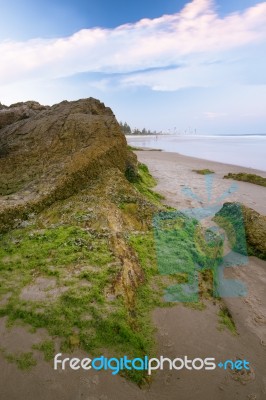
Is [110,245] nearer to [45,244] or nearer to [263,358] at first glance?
[45,244]

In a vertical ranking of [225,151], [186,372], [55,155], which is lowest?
[225,151]

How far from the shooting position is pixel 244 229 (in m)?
6.77

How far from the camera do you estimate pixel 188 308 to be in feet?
13.7

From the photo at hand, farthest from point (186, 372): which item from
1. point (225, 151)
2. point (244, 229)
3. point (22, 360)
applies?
point (225, 151)

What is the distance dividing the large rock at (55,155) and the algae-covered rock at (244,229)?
3.17 metres

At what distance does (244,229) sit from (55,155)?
15.6 ft

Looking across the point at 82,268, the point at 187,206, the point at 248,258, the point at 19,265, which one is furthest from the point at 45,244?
the point at 187,206

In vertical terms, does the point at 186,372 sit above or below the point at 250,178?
below

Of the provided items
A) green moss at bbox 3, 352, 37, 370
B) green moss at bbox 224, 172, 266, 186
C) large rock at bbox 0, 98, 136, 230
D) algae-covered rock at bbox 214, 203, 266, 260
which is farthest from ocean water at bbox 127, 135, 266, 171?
green moss at bbox 3, 352, 37, 370

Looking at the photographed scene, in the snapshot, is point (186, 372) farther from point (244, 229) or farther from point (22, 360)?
point (244, 229)

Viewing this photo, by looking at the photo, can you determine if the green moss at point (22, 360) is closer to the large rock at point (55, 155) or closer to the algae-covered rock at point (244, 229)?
the large rock at point (55, 155)

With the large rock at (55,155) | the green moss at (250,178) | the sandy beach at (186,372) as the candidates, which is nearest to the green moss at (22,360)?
the sandy beach at (186,372)

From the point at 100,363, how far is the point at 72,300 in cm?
82

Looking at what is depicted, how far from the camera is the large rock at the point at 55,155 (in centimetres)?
616
